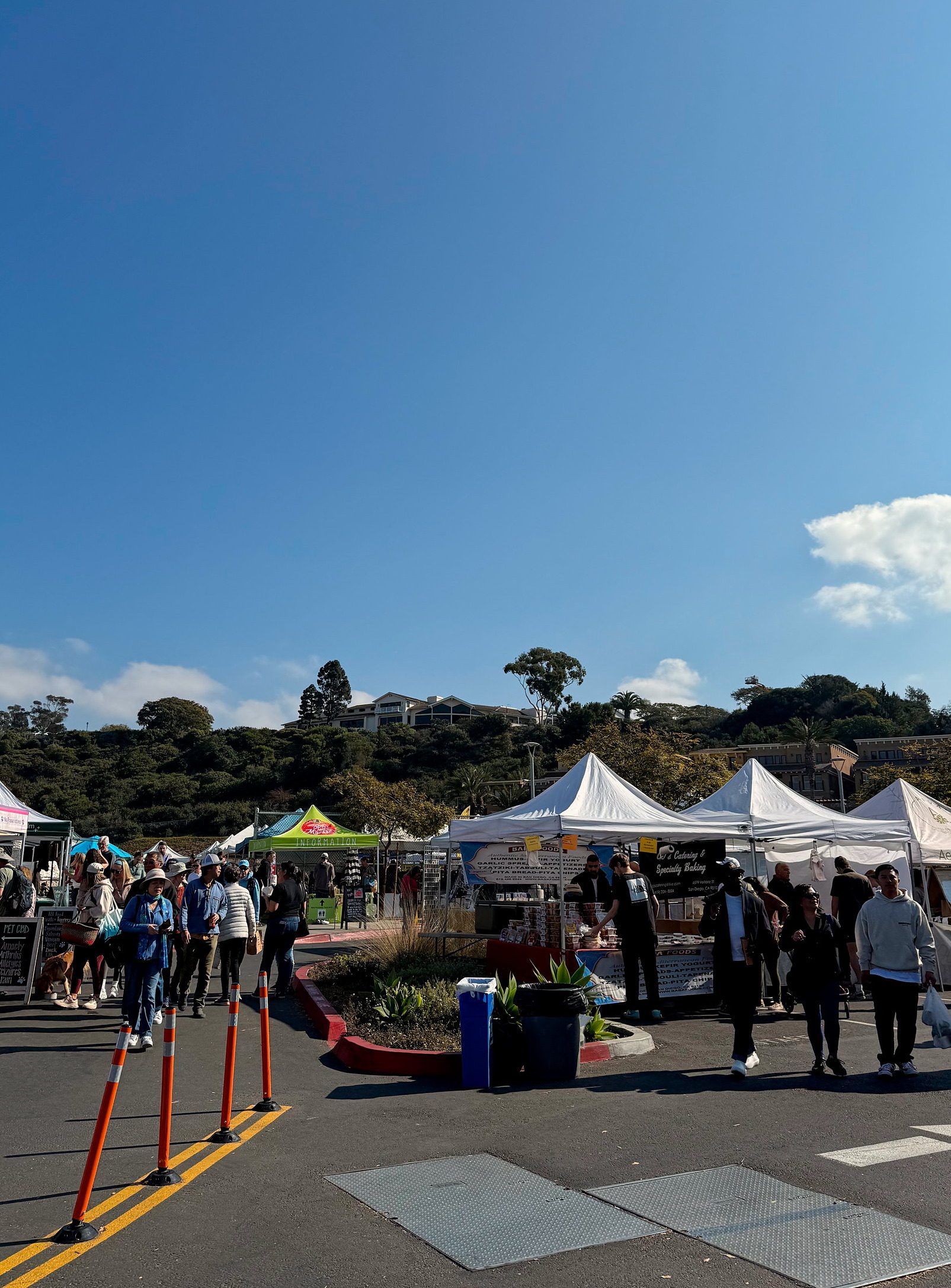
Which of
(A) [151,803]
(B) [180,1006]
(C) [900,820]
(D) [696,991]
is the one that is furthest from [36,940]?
(A) [151,803]

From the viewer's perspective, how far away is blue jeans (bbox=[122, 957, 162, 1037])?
9344 mm

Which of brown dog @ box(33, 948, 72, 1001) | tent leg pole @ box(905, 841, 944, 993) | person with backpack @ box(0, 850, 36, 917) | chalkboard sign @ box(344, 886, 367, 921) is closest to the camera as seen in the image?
brown dog @ box(33, 948, 72, 1001)

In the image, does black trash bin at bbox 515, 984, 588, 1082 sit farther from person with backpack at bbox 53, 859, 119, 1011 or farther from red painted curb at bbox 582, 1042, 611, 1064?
person with backpack at bbox 53, 859, 119, 1011

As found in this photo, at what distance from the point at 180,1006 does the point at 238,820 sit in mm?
67522

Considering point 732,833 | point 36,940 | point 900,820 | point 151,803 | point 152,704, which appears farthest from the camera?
point 152,704

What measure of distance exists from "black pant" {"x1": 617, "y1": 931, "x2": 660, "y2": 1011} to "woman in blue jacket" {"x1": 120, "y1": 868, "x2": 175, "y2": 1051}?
5.18m

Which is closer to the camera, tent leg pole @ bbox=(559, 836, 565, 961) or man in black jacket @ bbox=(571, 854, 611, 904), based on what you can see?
tent leg pole @ bbox=(559, 836, 565, 961)

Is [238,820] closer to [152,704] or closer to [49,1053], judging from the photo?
[152,704]

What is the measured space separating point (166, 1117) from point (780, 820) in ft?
39.4

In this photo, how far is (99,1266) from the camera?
4.16m

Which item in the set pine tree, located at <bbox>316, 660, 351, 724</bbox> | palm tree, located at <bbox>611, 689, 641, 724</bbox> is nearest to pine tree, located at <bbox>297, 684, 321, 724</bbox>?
pine tree, located at <bbox>316, 660, 351, 724</bbox>

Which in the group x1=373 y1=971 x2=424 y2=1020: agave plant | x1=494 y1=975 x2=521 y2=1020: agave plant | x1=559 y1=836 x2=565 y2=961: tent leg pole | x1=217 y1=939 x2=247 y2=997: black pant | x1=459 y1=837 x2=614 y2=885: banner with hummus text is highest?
x1=459 y1=837 x2=614 y2=885: banner with hummus text

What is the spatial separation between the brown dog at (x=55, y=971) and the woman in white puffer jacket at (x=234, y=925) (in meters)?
1.84

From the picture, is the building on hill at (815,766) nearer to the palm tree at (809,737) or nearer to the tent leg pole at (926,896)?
the palm tree at (809,737)
